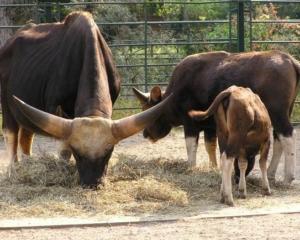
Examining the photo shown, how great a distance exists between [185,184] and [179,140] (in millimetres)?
5071

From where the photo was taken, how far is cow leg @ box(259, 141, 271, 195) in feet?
29.3

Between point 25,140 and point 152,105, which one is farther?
point 25,140

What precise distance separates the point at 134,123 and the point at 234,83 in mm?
1674

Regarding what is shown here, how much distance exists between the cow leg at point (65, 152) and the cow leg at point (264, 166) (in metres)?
2.21

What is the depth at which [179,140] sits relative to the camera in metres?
14.5

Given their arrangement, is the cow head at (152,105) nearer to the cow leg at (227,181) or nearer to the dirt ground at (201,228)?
the cow leg at (227,181)

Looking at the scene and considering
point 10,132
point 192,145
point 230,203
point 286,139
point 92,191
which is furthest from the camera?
point 10,132

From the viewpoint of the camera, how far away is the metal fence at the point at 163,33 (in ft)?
52.2

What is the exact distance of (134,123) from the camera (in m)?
8.93

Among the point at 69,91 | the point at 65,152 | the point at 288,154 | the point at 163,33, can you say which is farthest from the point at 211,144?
the point at 163,33

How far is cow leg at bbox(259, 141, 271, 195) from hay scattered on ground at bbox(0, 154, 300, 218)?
0.12 meters

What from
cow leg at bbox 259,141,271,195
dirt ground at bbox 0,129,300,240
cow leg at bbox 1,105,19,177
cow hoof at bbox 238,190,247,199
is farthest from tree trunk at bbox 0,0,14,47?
dirt ground at bbox 0,129,300,240

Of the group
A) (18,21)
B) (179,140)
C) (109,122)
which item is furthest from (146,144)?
(18,21)

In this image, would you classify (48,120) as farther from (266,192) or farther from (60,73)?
(266,192)
